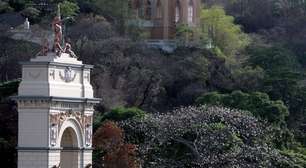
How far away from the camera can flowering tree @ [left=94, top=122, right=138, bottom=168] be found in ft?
157

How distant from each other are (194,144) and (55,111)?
1452 centimetres

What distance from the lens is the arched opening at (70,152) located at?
4153 cm

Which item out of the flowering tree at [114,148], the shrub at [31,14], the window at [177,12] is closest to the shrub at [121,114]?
the flowering tree at [114,148]

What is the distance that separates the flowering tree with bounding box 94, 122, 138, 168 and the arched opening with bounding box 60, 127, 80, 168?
6.17 m

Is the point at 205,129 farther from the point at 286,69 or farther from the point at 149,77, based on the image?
the point at 286,69

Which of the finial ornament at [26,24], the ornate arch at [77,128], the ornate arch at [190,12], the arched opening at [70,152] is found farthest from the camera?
the ornate arch at [190,12]

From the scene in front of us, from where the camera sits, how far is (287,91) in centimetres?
7250

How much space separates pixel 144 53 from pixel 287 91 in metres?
8.01

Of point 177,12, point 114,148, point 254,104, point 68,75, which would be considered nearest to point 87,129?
point 68,75

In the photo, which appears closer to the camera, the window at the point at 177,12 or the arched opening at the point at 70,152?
the arched opening at the point at 70,152

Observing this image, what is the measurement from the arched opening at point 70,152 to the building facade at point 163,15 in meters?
37.8

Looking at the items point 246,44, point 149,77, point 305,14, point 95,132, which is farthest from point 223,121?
point 305,14

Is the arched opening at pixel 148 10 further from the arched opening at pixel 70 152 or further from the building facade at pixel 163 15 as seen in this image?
the arched opening at pixel 70 152

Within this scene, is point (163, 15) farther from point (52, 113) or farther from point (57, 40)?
point (52, 113)
